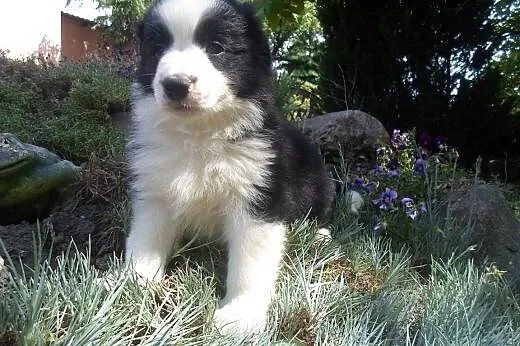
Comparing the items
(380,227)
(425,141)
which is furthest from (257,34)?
(425,141)

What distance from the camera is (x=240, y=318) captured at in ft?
7.48

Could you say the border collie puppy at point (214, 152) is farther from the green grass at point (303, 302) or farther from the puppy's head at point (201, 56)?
the green grass at point (303, 302)

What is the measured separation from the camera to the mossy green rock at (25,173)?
3395mm

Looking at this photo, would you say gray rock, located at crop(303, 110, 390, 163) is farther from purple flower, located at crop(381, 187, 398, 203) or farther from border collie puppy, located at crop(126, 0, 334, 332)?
border collie puppy, located at crop(126, 0, 334, 332)

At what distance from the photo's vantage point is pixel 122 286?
2086 mm

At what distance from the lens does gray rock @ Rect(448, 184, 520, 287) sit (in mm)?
3572

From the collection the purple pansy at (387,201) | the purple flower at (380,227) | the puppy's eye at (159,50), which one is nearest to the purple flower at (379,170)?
the purple pansy at (387,201)

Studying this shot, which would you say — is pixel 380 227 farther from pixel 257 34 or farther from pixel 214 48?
pixel 214 48

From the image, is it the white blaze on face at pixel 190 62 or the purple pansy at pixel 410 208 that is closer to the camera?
the white blaze on face at pixel 190 62

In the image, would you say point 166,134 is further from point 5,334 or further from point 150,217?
point 5,334

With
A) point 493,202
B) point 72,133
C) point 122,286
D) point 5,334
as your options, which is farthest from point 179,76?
point 72,133

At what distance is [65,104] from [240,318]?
479cm

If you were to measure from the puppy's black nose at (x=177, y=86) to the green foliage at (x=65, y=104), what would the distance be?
2.55 metres

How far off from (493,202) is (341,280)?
62.4 inches
